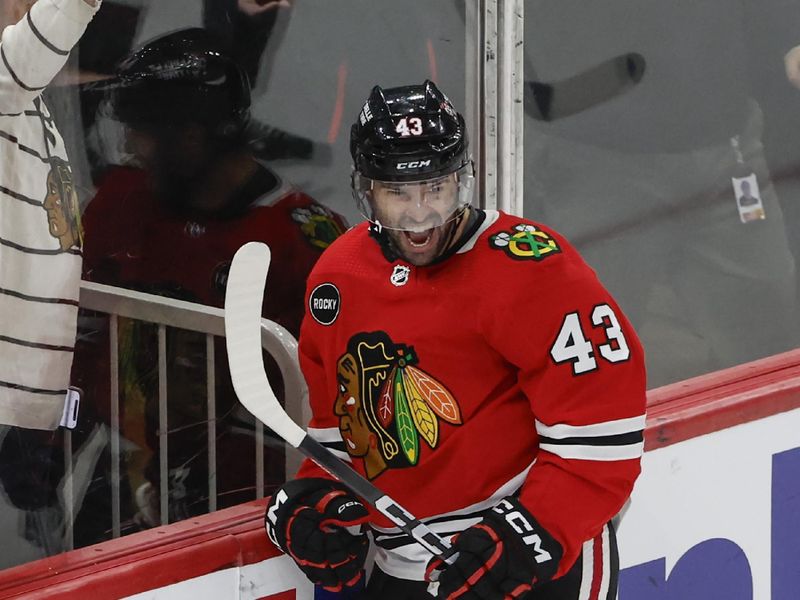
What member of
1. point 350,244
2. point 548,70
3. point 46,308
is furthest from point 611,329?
point 548,70

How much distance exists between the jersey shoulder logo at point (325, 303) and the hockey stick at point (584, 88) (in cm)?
91

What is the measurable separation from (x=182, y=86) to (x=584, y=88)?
40.5 inches

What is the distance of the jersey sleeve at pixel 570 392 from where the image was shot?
177cm

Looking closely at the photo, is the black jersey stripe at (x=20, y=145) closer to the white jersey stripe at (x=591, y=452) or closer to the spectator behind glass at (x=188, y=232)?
the spectator behind glass at (x=188, y=232)

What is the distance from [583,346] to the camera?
1.78 meters

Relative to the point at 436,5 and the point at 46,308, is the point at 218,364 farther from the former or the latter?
the point at 436,5

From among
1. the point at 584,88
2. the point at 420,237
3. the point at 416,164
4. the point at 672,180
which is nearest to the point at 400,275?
the point at 420,237

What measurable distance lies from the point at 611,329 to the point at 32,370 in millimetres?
798

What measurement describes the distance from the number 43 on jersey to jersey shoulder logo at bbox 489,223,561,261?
95 mm

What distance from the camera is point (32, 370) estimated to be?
1898 mm

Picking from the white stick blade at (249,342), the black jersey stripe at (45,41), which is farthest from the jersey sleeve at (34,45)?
the white stick blade at (249,342)

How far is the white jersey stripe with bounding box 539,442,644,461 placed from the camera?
5.81 feet

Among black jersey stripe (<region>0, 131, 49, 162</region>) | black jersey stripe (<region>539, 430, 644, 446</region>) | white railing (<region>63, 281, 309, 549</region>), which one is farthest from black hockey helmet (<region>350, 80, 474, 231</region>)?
white railing (<region>63, 281, 309, 549</region>)

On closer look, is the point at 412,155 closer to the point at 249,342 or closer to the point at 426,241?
the point at 426,241
